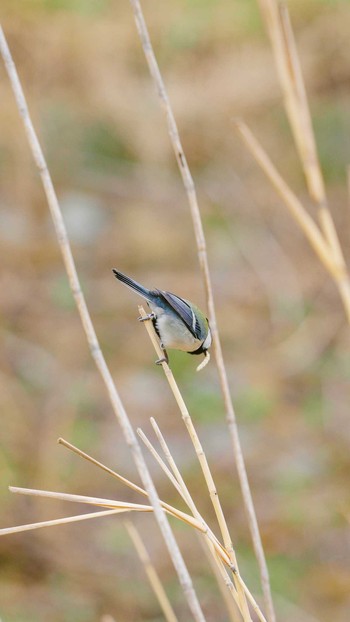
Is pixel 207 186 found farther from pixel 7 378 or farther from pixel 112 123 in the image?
pixel 7 378

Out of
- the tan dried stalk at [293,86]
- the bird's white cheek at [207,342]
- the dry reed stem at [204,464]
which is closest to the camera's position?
the tan dried stalk at [293,86]

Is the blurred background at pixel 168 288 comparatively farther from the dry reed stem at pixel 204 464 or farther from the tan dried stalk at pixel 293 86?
the tan dried stalk at pixel 293 86

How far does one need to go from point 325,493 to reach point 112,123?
2.86 metres

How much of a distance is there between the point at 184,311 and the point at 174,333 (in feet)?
0.16

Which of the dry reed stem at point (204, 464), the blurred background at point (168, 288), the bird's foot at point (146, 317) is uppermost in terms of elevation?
the blurred background at point (168, 288)

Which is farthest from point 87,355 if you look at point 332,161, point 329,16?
point 329,16

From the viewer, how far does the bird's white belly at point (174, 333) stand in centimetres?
136

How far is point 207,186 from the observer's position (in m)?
5.65

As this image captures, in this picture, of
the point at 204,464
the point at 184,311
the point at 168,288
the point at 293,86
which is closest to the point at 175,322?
the point at 184,311

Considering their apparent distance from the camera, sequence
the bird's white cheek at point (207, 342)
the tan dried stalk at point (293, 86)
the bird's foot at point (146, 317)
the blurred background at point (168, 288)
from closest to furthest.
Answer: the tan dried stalk at point (293, 86), the bird's foot at point (146, 317), the bird's white cheek at point (207, 342), the blurred background at point (168, 288)

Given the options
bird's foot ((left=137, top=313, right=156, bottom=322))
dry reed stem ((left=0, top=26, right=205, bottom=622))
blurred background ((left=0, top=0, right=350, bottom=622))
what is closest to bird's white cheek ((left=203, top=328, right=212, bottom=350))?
bird's foot ((left=137, top=313, right=156, bottom=322))

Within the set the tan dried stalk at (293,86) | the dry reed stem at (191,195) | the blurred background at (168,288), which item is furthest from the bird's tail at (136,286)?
the blurred background at (168,288)

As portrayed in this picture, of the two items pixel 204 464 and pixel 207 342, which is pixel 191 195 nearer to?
pixel 204 464

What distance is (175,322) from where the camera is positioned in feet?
4.57
